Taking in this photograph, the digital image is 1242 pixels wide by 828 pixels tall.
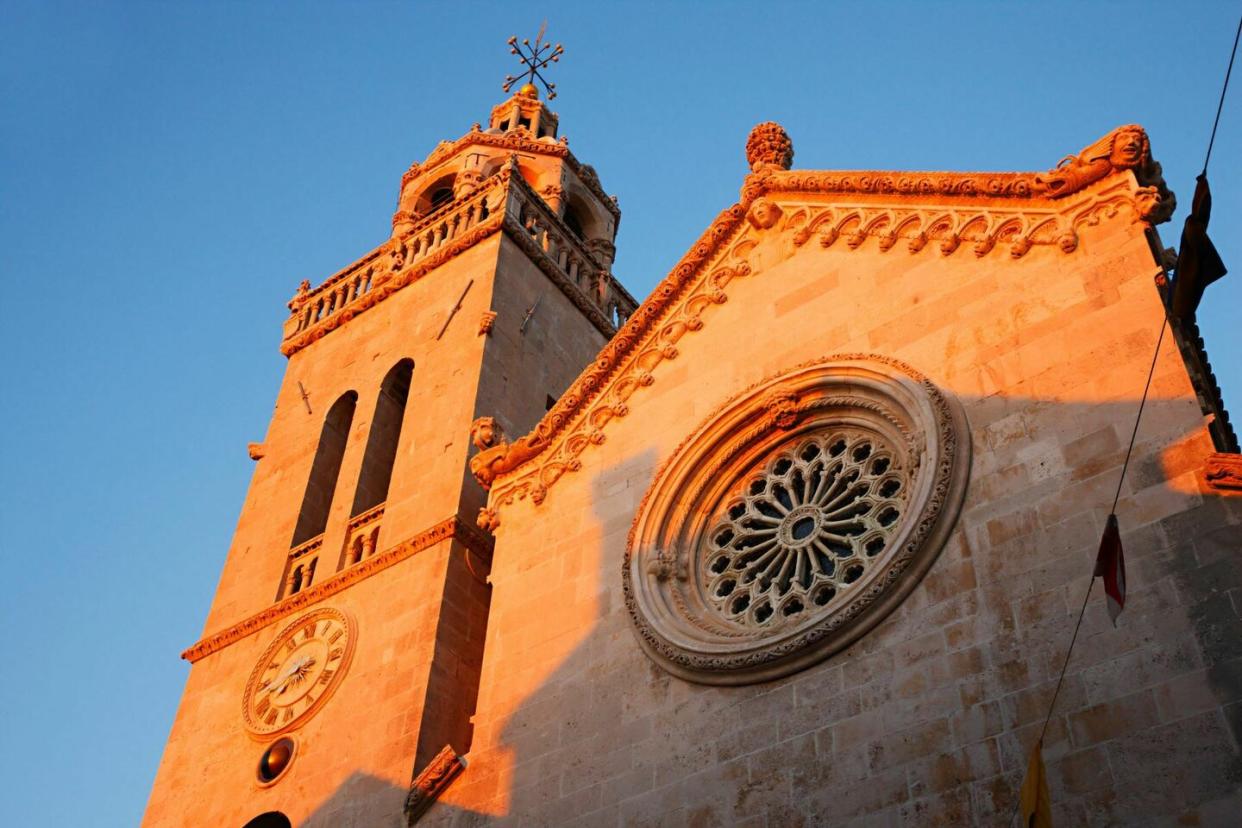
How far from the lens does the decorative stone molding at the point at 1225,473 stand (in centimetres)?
1117

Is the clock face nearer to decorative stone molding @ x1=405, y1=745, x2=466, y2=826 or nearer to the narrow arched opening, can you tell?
decorative stone molding @ x1=405, y1=745, x2=466, y2=826

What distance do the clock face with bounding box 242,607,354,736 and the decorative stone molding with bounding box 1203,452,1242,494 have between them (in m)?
11.5

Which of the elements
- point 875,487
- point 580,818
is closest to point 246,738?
point 580,818

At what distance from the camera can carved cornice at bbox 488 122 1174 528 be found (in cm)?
1480

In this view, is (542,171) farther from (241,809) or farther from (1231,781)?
(1231,781)

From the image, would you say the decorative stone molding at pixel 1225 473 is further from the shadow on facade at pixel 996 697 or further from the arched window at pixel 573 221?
the arched window at pixel 573 221

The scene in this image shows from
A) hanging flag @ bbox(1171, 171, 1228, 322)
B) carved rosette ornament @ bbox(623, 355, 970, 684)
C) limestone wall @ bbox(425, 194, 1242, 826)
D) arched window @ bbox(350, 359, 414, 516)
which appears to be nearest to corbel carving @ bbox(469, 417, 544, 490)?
limestone wall @ bbox(425, 194, 1242, 826)

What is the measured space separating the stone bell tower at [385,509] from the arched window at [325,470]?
3cm

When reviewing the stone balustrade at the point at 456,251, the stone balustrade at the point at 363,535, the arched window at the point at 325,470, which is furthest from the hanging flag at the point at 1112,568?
the stone balustrade at the point at 456,251

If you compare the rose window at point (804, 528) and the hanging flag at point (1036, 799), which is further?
the rose window at point (804, 528)

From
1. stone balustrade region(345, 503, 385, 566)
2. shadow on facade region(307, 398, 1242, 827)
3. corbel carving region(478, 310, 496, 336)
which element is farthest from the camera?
corbel carving region(478, 310, 496, 336)

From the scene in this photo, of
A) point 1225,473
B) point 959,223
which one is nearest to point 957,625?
point 1225,473

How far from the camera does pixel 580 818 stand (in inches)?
533

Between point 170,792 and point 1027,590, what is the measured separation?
42.0 feet
